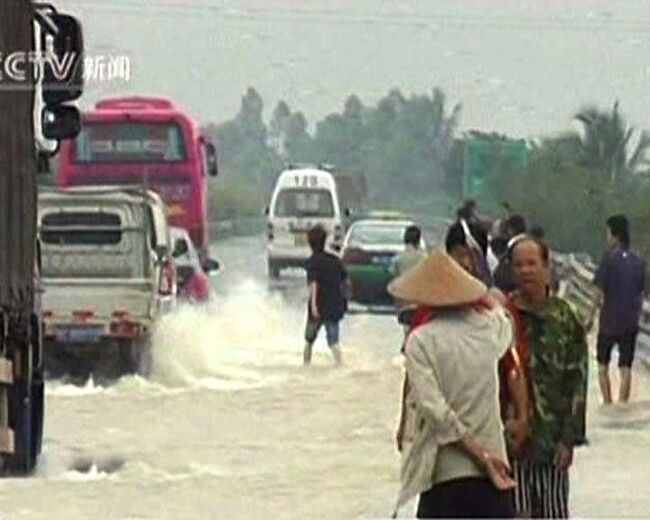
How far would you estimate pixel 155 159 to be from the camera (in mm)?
45656

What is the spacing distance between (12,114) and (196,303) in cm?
1671

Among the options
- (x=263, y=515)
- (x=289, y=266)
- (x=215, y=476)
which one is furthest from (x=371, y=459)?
(x=289, y=266)

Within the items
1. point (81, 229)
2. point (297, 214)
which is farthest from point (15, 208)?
point (297, 214)

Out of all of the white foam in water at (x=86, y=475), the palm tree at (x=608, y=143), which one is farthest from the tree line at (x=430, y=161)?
the white foam in water at (x=86, y=475)

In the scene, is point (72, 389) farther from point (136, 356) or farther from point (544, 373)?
point (544, 373)

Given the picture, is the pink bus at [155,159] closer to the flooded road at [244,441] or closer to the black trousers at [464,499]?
the flooded road at [244,441]

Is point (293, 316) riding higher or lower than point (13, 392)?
lower

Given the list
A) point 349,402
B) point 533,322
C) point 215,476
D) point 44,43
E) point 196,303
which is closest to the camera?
point 533,322

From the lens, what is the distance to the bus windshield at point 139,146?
149ft

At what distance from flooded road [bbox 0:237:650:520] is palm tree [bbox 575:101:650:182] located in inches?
1208

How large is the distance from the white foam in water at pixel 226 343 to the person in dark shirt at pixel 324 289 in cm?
81

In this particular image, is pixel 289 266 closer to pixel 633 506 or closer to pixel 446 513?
pixel 633 506

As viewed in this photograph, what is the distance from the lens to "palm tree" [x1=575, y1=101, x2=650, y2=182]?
6512cm

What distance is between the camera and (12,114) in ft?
59.1
